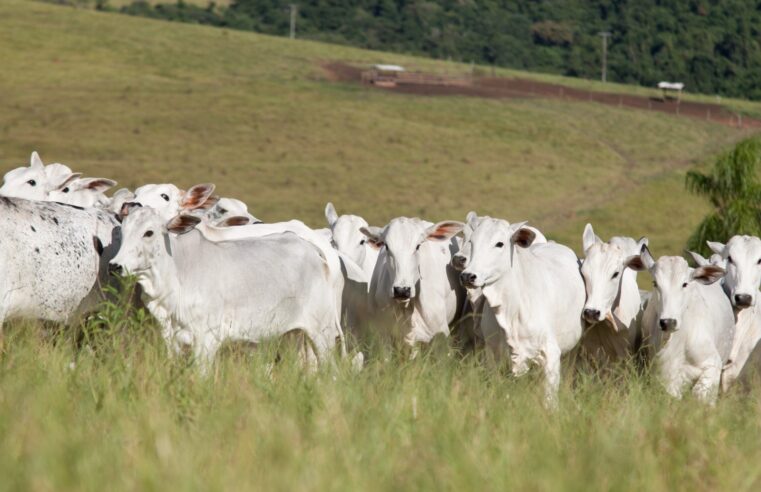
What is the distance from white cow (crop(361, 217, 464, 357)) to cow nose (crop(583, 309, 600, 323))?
1.38m

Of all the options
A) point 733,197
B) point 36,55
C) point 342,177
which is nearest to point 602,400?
point 733,197

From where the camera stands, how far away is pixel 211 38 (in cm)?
7388

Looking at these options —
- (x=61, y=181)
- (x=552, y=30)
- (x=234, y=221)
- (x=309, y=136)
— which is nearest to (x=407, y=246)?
(x=234, y=221)

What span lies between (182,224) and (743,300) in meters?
5.02

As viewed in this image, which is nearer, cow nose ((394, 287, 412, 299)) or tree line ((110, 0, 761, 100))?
cow nose ((394, 287, 412, 299))

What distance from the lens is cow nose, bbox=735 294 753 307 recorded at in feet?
40.9

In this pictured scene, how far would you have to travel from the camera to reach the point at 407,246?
481 inches

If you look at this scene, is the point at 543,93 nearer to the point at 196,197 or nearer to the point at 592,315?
the point at 196,197

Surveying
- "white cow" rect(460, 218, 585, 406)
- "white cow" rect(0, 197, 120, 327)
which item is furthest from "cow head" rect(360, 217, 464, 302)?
"white cow" rect(0, 197, 120, 327)

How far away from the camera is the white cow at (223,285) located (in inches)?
407

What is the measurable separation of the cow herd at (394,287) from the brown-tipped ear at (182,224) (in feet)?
0.05

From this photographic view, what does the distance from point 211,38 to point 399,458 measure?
224ft

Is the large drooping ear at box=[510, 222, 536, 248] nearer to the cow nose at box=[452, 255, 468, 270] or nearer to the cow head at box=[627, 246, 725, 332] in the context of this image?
the cow nose at box=[452, 255, 468, 270]

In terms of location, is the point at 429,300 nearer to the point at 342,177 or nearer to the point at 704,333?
the point at 704,333
